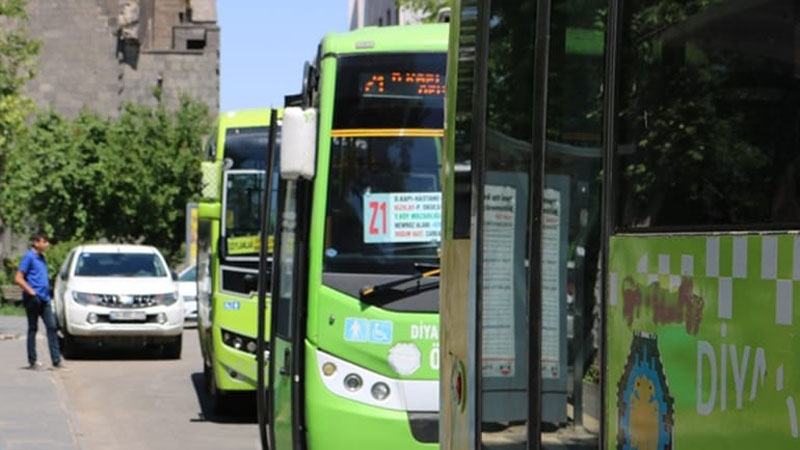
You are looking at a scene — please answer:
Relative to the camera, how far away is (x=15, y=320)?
3800cm

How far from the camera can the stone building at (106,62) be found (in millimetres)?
67312

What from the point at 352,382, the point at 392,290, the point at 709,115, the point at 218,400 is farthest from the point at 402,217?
the point at 218,400

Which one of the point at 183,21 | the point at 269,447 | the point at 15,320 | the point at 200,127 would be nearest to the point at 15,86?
the point at 15,320

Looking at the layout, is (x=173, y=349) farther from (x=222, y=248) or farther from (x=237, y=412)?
(x=222, y=248)

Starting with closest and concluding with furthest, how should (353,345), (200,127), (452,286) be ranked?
(452,286) < (353,345) < (200,127)

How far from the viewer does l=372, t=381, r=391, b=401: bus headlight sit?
31.9 feet

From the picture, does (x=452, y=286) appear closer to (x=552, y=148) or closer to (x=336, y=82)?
(x=552, y=148)

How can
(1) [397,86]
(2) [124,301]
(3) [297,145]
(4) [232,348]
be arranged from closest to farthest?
(3) [297,145]
(1) [397,86]
(4) [232,348]
(2) [124,301]

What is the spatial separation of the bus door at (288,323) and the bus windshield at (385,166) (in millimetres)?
219

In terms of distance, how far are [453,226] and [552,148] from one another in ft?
5.20

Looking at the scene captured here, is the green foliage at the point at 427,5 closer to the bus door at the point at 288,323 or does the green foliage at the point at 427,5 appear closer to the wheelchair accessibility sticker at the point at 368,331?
the bus door at the point at 288,323

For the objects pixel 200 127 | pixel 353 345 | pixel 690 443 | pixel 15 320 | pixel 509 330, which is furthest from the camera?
pixel 200 127

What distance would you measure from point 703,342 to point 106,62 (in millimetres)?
66372

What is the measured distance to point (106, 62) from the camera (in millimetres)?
68188
